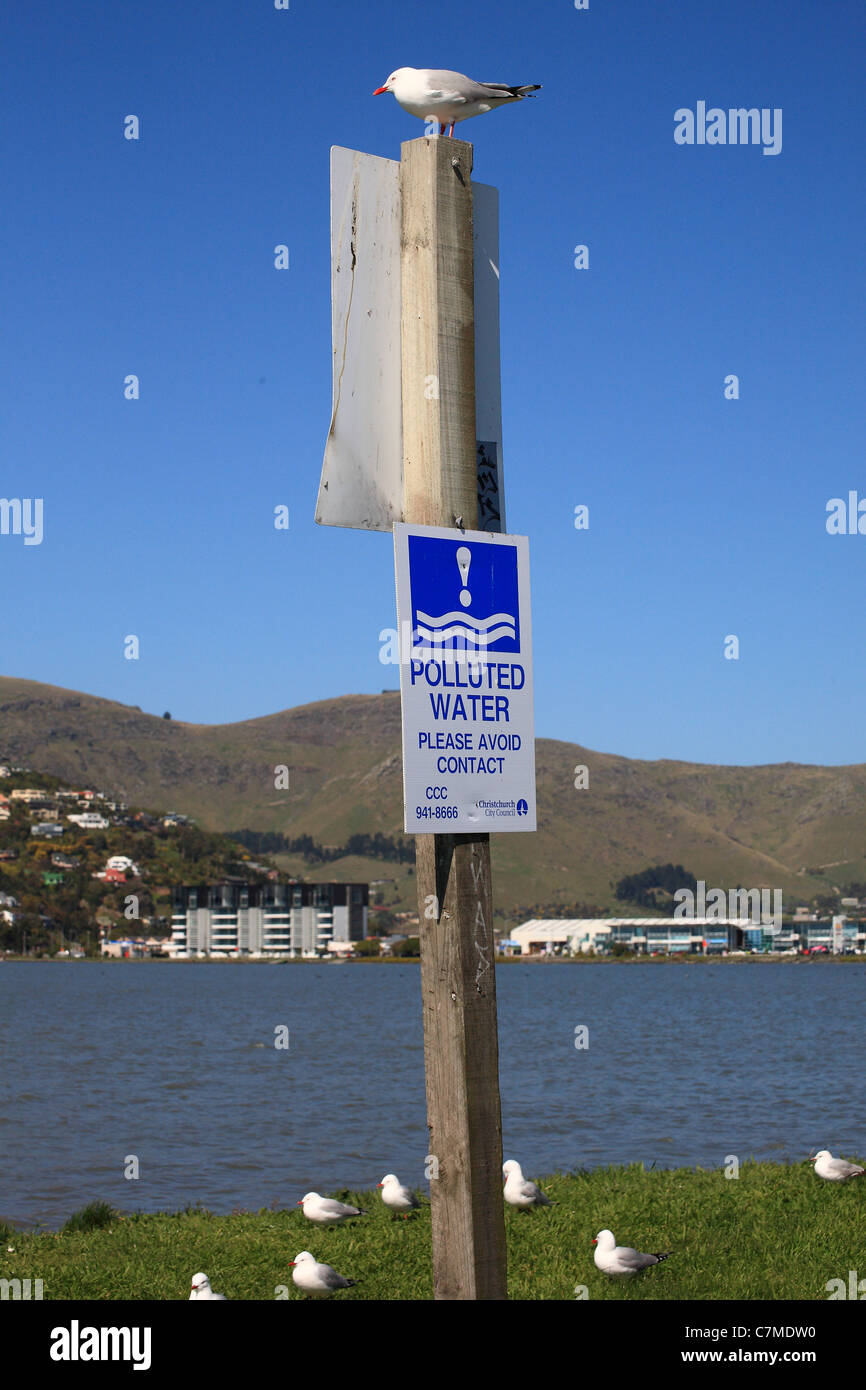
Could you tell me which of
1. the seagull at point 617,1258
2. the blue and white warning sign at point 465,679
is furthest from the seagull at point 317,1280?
the blue and white warning sign at point 465,679

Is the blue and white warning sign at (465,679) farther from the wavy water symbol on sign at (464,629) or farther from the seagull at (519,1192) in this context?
the seagull at (519,1192)

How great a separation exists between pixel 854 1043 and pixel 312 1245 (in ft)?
163

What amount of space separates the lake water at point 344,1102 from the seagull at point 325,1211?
3.97 meters

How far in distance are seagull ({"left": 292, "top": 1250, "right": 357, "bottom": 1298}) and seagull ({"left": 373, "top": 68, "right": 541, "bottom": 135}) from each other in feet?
28.2

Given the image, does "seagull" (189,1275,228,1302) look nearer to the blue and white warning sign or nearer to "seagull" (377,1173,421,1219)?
"seagull" (377,1173,421,1219)

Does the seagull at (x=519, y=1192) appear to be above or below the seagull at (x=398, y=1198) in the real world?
above

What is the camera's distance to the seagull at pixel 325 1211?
47.7 ft

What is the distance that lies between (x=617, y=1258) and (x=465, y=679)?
Result: 22.4 feet

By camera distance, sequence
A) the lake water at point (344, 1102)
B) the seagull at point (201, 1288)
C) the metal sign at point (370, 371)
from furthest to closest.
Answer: the lake water at point (344, 1102) → the seagull at point (201, 1288) → the metal sign at point (370, 371)

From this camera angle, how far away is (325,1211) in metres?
14.6

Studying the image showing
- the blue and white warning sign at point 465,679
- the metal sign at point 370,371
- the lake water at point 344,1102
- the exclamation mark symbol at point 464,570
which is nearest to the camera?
the blue and white warning sign at point 465,679

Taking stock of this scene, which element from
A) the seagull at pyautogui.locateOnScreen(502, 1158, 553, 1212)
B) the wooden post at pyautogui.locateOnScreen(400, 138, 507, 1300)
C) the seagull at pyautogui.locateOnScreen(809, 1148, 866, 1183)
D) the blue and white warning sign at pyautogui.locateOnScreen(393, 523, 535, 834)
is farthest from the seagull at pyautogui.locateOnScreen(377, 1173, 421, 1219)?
the blue and white warning sign at pyautogui.locateOnScreen(393, 523, 535, 834)

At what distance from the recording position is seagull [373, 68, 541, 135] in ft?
21.8
